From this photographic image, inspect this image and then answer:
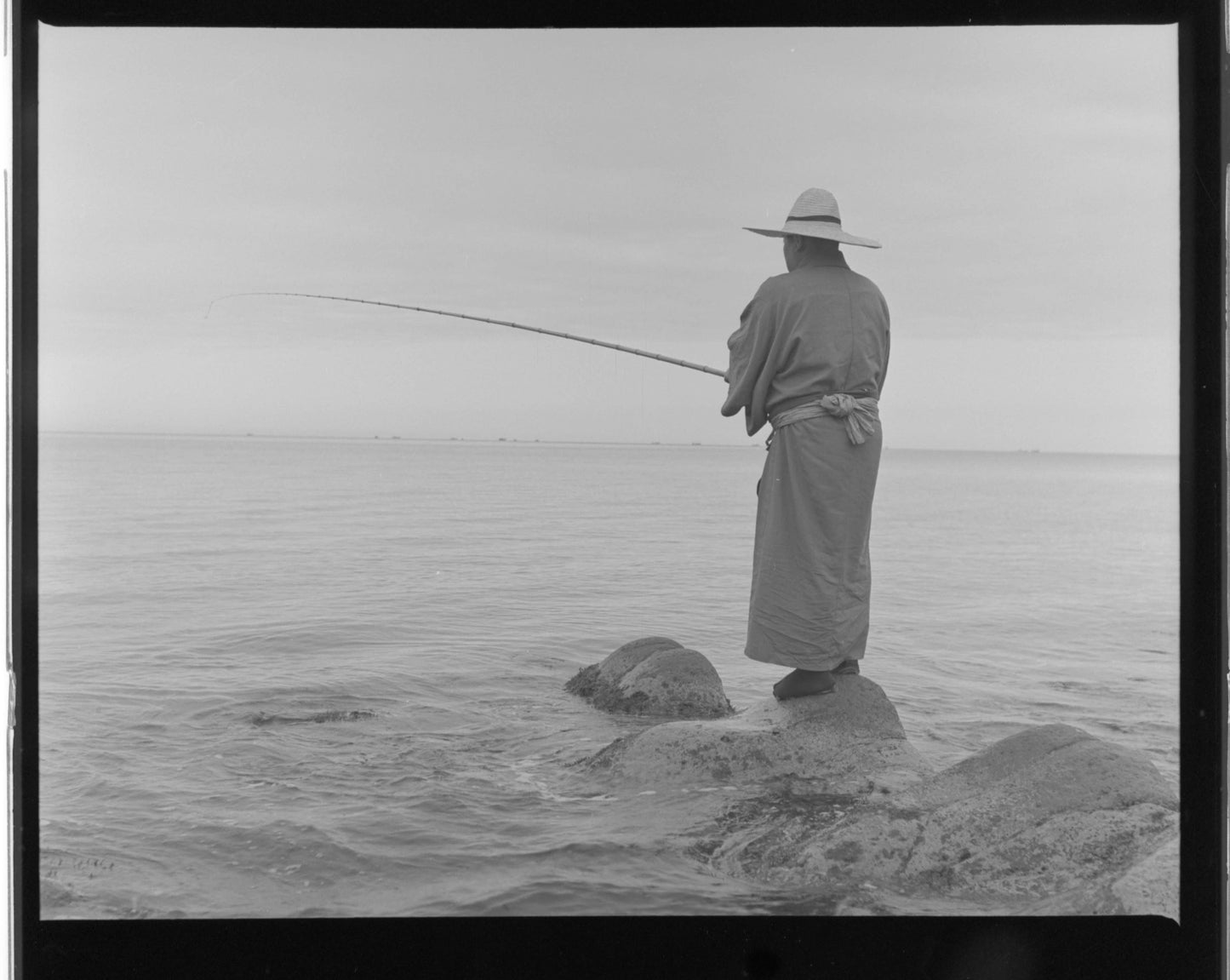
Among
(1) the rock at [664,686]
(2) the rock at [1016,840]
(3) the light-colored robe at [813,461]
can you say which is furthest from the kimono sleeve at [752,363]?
(2) the rock at [1016,840]

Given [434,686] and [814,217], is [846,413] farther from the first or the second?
[434,686]

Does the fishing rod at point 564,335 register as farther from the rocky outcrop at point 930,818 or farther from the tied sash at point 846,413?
the rocky outcrop at point 930,818

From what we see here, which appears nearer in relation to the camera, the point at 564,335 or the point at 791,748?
the point at 791,748

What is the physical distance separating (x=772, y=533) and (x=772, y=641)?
34cm

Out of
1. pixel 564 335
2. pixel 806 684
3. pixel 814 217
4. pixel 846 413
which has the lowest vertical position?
pixel 806 684

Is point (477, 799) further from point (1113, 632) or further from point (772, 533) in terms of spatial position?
point (1113, 632)

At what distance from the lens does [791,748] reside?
3.76 m

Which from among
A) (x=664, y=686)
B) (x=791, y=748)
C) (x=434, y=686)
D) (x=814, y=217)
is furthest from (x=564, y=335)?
(x=434, y=686)

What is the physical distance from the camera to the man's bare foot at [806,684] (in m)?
3.94

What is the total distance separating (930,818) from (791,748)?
517 mm

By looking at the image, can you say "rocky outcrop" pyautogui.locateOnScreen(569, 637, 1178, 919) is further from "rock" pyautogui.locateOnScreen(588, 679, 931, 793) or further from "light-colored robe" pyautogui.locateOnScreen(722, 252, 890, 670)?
"light-colored robe" pyautogui.locateOnScreen(722, 252, 890, 670)

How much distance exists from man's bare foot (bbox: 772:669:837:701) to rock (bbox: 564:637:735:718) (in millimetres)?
503

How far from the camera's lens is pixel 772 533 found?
3.89 m

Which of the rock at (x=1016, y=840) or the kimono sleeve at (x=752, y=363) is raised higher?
the kimono sleeve at (x=752, y=363)
